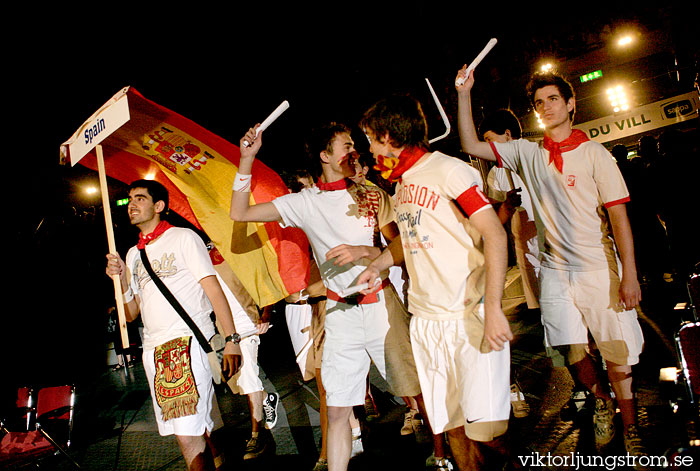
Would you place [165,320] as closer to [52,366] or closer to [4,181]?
[52,366]

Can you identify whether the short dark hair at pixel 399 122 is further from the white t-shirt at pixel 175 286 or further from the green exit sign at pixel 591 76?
the green exit sign at pixel 591 76

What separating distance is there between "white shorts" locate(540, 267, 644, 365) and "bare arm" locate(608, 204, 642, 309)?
127mm

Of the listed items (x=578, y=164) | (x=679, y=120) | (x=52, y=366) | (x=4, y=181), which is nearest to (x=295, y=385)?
(x=578, y=164)

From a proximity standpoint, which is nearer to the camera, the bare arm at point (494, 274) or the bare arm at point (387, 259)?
the bare arm at point (494, 274)

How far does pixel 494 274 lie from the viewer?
205 cm

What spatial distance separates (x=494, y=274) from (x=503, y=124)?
2.44 meters

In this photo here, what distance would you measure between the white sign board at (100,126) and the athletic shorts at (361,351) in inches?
88.7

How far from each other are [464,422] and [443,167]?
53.3 inches

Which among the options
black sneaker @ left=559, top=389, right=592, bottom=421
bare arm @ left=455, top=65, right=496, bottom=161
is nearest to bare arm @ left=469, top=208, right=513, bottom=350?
bare arm @ left=455, top=65, right=496, bottom=161

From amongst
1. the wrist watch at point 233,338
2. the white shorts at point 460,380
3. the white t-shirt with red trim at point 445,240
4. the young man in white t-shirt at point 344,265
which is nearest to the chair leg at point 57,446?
the wrist watch at point 233,338

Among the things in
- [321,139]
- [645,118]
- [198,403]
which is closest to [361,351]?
[198,403]

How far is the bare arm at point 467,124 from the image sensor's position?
2850mm

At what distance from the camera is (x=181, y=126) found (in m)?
3.74

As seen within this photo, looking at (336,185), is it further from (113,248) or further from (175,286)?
(113,248)
